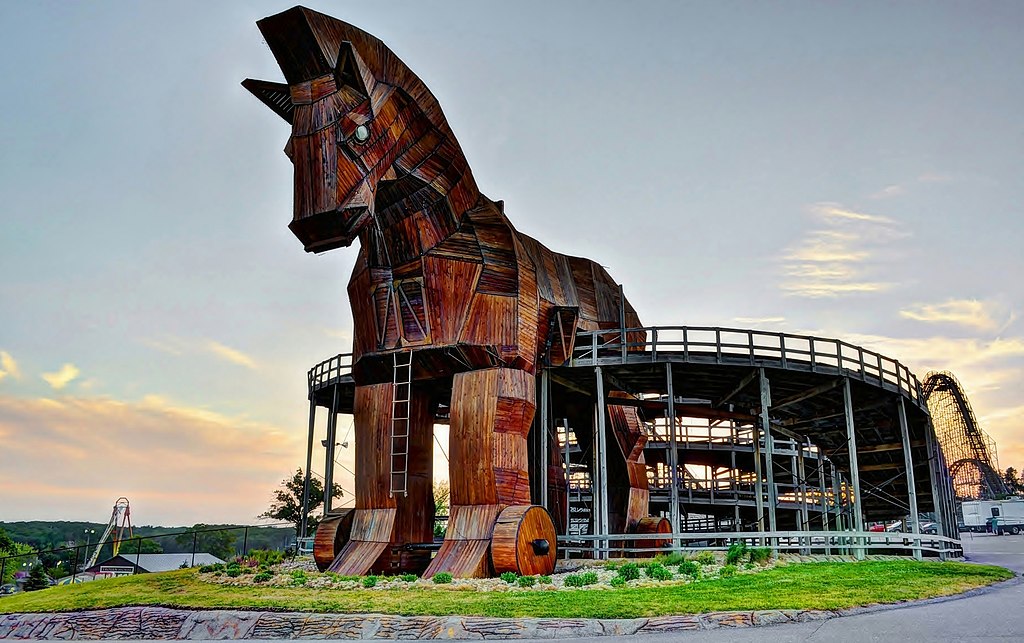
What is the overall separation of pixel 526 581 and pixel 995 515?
71.9 metres

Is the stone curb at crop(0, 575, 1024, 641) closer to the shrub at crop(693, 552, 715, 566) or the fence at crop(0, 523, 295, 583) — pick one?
the shrub at crop(693, 552, 715, 566)

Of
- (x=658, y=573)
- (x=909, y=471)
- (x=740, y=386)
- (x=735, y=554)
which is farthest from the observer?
(x=909, y=471)

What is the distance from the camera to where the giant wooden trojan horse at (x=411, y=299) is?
1636 cm

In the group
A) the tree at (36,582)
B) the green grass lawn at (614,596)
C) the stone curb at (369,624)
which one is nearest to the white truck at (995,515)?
the green grass lawn at (614,596)

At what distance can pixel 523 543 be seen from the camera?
16734 millimetres

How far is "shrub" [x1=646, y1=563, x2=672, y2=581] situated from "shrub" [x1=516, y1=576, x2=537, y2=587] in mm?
2322

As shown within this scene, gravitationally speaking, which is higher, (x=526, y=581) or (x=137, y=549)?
(x=526, y=581)

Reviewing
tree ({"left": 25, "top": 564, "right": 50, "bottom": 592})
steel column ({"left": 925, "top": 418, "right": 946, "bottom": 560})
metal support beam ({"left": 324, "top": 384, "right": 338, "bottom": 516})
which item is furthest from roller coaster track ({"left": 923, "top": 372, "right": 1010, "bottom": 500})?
tree ({"left": 25, "top": 564, "right": 50, "bottom": 592})

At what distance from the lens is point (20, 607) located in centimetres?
1498

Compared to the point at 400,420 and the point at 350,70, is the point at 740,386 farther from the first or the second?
the point at 350,70

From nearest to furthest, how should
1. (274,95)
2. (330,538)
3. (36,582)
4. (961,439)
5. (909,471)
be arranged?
(274,95) < (330,538) < (909,471) < (36,582) < (961,439)

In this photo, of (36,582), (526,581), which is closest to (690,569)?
(526,581)

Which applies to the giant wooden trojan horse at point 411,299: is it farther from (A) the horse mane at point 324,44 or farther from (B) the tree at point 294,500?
(B) the tree at point 294,500

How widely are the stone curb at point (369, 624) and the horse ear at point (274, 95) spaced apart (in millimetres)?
10401
